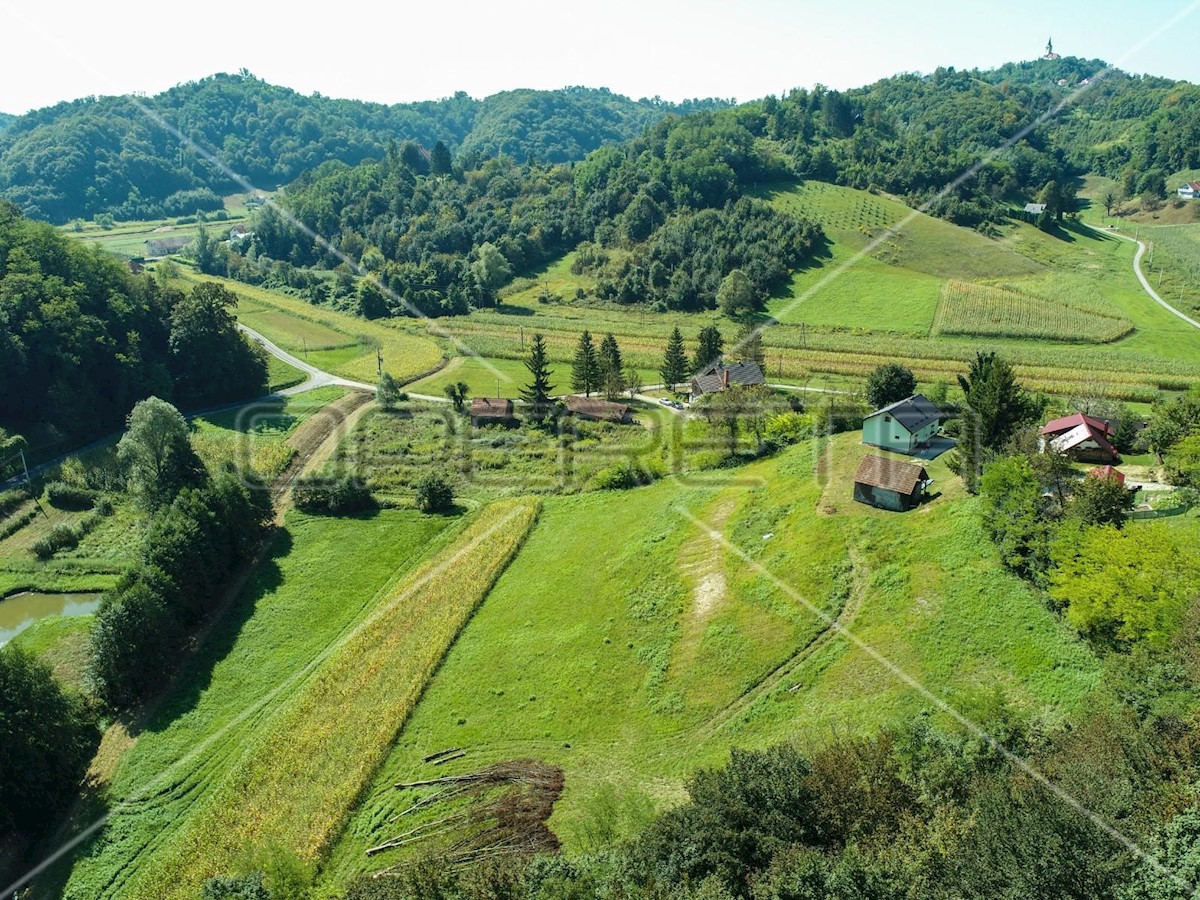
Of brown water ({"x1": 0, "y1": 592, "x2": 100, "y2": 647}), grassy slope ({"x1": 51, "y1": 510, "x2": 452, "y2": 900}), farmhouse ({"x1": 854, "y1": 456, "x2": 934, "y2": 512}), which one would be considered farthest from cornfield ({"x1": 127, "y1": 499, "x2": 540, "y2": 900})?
farmhouse ({"x1": 854, "y1": 456, "x2": 934, "y2": 512})

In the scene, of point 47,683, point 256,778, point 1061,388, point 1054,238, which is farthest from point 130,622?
point 1054,238

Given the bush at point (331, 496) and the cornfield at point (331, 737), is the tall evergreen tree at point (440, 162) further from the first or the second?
the cornfield at point (331, 737)

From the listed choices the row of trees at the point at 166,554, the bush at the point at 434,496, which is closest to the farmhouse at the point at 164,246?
the row of trees at the point at 166,554

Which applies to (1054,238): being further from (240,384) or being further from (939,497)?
(240,384)

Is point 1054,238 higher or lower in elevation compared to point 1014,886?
higher

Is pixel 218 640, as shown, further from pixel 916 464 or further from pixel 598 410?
pixel 916 464

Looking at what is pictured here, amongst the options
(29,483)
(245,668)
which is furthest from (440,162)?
(245,668)

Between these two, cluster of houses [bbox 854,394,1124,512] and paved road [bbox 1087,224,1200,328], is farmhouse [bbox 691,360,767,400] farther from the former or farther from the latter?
paved road [bbox 1087,224,1200,328]
